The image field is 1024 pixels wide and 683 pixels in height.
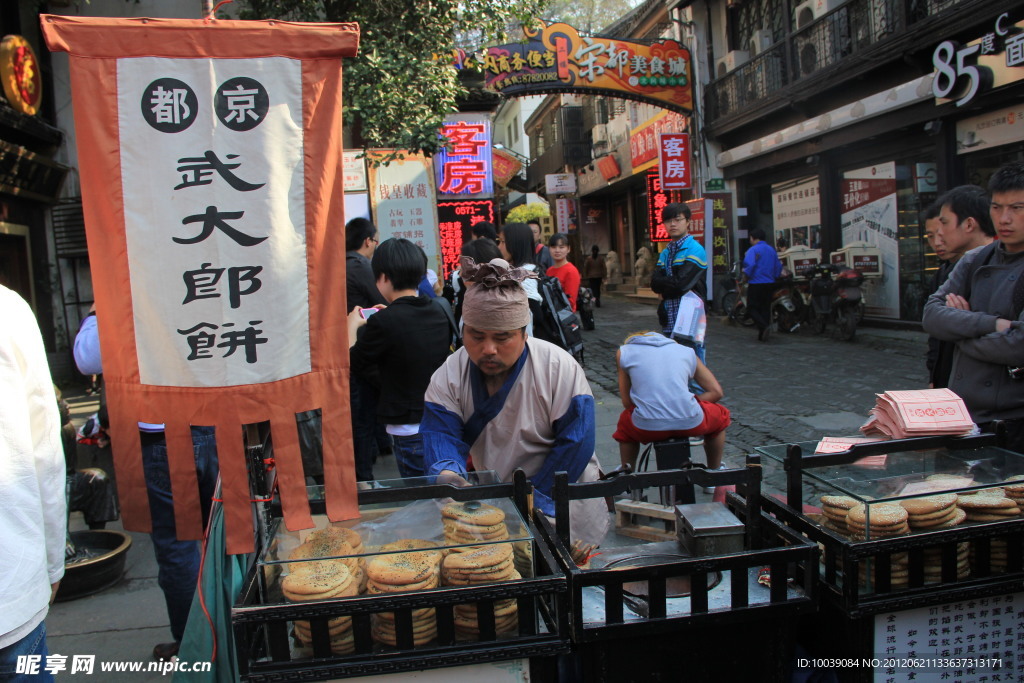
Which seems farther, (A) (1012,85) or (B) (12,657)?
(A) (1012,85)

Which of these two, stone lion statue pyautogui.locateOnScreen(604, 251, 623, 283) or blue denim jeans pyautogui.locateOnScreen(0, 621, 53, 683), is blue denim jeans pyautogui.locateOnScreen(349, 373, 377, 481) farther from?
stone lion statue pyautogui.locateOnScreen(604, 251, 623, 283)

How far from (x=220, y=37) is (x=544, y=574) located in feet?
5.58

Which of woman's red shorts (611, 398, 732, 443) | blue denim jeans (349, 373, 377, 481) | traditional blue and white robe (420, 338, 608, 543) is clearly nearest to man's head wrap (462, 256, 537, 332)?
traditional blue and white robe (420, 338, 608, 543)

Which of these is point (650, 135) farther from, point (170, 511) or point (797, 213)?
point (170, 511)

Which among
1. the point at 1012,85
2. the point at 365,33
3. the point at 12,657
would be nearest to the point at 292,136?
the point at 12,657

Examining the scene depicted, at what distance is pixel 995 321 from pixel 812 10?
12.5 metres

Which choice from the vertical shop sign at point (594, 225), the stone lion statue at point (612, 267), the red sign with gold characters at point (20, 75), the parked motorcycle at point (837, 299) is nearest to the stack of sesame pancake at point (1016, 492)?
the red sign with gold characters at point (20, 75)

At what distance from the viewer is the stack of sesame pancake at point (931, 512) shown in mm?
2045

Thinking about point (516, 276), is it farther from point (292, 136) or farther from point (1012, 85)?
point (1012, 85)

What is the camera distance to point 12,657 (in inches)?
76.0

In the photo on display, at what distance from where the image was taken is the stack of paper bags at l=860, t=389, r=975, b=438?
2496 mm

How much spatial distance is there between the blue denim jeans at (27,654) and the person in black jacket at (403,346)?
2.13m

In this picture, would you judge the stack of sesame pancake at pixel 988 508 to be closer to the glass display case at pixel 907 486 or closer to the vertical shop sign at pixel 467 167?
the glass display case at pixel 907 486

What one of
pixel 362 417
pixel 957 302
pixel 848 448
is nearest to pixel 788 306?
pixel 362 417
